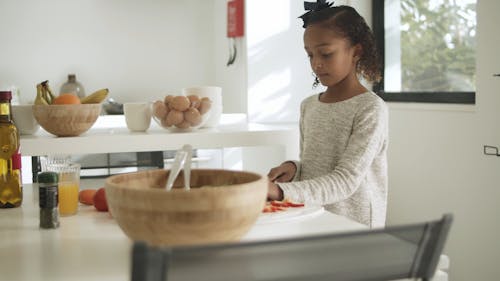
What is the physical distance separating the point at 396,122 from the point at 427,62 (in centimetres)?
36

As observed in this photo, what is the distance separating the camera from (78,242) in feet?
3.42

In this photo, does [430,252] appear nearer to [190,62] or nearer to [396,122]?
[396,122]

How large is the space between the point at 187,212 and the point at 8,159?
74cm

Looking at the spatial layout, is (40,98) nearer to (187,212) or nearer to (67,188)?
(67,188)

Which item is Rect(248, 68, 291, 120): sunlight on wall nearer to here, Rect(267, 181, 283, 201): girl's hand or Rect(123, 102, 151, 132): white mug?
Rect(123, 102, 151, 132): white mug

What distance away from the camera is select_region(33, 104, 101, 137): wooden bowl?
1.84m

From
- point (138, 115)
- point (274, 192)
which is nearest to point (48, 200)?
point (274, 192)

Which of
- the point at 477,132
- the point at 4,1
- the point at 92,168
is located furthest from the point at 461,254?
the point at 4,1

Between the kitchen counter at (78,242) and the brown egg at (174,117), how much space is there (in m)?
0.69

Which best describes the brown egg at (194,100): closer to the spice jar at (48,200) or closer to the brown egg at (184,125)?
the brown egg at (184,125)

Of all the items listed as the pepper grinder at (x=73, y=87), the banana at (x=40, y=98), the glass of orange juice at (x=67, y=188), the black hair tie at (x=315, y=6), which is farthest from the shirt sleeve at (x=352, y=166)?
the pepper grinder at (x=73, y=87)

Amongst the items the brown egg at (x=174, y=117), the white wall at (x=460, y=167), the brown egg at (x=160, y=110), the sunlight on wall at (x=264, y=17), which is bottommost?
the white wall at (x=460, y=167)

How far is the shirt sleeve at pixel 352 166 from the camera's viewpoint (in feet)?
4.46

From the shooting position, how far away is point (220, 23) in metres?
4.79
